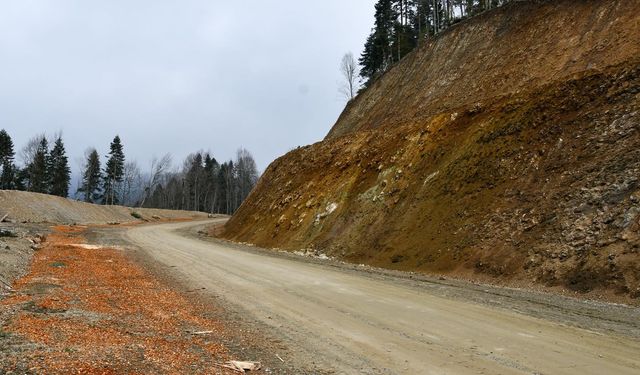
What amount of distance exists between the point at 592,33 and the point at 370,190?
13.8 meters

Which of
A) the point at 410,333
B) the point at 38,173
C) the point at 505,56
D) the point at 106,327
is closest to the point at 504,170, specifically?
the point at 410,333

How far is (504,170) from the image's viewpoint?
1755cm

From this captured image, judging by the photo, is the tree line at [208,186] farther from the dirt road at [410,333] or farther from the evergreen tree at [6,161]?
the dirt road at [410,333]

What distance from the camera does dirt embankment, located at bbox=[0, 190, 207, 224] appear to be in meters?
45.8

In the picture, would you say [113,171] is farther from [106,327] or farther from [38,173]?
[106,327]

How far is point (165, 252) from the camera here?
22000 mm

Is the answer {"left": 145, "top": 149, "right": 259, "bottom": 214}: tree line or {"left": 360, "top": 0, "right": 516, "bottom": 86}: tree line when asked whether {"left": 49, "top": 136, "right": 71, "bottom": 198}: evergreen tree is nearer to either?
{"left": 145, "top": 149, "right": 259, "bottom": 214}: tree line

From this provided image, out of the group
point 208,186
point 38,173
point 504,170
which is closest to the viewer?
point 504,170

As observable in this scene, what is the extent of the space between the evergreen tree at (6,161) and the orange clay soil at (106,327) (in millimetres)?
77521

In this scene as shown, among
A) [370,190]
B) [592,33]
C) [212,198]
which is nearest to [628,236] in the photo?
[370,190]

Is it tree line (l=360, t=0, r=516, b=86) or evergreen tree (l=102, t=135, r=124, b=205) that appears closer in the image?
tree line (l=360, t=0, r=516, b=86)

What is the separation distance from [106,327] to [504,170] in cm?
1492

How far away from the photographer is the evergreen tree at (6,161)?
251 ft

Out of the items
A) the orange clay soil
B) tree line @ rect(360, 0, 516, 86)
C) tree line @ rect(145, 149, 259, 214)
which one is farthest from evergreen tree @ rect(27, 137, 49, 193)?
the orange clay soil
